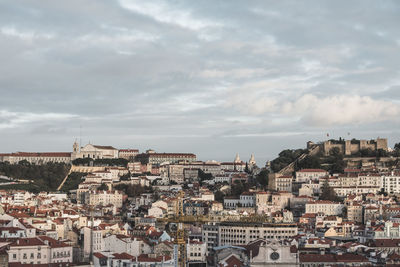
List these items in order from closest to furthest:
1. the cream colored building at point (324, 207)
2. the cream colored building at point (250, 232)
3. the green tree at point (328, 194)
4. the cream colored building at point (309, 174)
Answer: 1. the cream colored building at point (250, 232)
2. the cream colored building at point (324, 207)
3. the green tree at point (328, 194)
4. the cream colored building at point (309, 174)

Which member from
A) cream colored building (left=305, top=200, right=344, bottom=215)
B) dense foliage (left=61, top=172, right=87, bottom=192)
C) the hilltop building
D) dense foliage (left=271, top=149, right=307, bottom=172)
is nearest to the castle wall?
the hilltop building

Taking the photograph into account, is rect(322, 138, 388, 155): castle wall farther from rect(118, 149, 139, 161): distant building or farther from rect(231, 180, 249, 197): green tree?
rect(118, 149, 139, 161): distant building

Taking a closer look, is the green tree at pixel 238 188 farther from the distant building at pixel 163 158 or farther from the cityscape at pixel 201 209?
the distant building at pixel 163 158

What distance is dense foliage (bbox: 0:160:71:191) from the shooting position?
105631 mm

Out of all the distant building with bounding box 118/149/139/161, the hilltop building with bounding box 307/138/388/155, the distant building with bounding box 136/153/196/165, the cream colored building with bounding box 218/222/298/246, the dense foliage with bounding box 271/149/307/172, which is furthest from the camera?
the distant building with bounding box 118/149/139/161

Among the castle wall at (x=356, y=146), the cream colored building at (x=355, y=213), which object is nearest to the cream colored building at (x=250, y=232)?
the cream colored building at (x=355, y=213)

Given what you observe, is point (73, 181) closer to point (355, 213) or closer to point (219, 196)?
point (219, 196)

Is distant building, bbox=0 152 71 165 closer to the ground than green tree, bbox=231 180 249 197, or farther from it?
farther from it

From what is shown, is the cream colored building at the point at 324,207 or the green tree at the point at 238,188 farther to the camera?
the green tree at the point at 238,188

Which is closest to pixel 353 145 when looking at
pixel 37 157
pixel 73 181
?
pixel 73 181

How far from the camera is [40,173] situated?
109562 millimetres

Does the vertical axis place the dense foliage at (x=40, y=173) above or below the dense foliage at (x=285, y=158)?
below

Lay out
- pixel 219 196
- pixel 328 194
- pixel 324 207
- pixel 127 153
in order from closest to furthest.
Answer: pixel 324 207
pixel 328 194
pixel 219 196
pixel 127 153

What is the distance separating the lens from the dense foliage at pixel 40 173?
10563 cm
